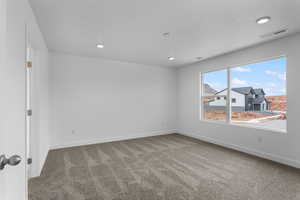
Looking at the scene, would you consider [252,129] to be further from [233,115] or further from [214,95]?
[214,95]

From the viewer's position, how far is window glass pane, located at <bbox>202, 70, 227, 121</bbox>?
172 inches

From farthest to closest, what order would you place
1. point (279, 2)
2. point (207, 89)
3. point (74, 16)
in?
1. point (207, 89)
2. point (74, 16)
3. point (279, 2)

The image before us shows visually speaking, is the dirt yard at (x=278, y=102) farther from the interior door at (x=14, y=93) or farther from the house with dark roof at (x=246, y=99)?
the interior door at (x=14, y=93)

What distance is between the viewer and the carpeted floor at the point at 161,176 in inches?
83.9

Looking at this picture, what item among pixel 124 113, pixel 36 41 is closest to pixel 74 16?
pixel 36 41

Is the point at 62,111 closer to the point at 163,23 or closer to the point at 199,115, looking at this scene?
the point at 163,23

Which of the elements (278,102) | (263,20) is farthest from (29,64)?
(278,102)

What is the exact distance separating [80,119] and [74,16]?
9.34ft

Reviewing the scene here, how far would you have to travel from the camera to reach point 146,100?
5422 mm

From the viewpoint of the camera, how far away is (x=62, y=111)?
412 centimetres

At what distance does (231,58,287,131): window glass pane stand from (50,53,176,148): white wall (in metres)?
2.41

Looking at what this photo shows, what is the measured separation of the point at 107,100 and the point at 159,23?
2949 millimetres

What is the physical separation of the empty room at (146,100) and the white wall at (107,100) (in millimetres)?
31

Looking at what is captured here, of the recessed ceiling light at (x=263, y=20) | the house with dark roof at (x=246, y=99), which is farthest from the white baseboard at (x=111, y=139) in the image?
the recessed ceiling light at (x=263, y=20)
